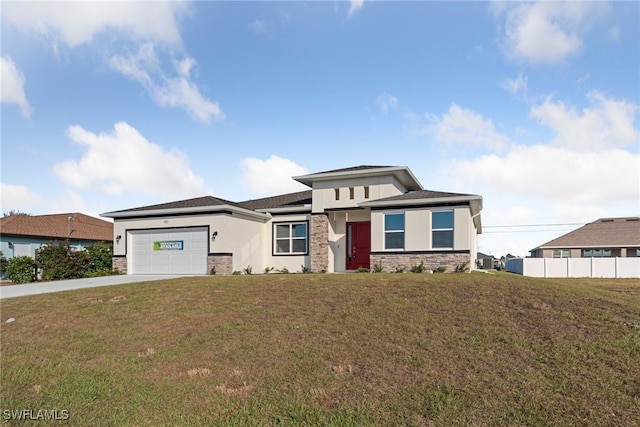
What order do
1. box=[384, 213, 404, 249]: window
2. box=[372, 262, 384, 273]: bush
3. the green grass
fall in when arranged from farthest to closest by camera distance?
box=[384, 213, 404, 249]: window, box=[372, 262, 384, 273]: bush, the green grass

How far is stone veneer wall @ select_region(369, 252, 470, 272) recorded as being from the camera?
15.6 m

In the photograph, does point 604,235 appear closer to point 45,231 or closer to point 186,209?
point 186,209

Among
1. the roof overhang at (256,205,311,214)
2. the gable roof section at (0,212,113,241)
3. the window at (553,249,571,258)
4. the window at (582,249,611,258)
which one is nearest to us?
the roof overhang at (256,205,311,214)

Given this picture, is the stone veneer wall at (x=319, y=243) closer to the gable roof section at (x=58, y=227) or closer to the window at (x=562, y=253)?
the gable roof section at (x=58, y=227)

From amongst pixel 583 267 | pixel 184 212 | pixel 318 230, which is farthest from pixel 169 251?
pixel 583 267

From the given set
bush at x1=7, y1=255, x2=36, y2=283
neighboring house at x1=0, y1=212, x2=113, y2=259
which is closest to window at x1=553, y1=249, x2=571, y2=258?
neighboring house at x1=0, y1=212, x2=113, y2=259

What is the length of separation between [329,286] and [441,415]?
668cm

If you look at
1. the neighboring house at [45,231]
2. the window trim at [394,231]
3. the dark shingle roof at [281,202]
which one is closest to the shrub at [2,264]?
the neighboring house at [45,231]

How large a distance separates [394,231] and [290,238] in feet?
19.4

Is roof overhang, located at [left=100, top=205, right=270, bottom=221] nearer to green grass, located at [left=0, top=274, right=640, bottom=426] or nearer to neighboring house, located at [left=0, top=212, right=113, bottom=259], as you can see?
neighboring house, located at [left=0, top=212, right=113, bottom=259]

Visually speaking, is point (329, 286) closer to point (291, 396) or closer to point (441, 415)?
point (291, 396)

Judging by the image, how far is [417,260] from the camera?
1612 centimetres

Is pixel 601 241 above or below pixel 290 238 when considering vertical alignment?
below

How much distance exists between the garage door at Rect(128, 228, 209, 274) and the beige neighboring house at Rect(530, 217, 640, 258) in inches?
1347
